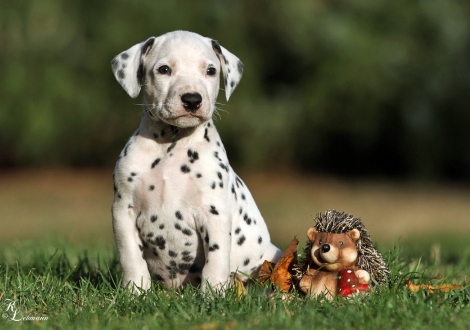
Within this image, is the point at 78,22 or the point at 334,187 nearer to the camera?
the point at 78,22

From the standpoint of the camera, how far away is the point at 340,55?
1988 cm

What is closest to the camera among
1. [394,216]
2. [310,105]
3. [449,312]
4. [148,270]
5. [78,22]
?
[449,312]

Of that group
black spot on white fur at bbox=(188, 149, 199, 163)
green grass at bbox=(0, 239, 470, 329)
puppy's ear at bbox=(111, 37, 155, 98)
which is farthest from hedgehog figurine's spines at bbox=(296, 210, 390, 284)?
puppy's ear at bbox=(111, 37, 155, 98)

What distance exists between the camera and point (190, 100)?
5.10 m

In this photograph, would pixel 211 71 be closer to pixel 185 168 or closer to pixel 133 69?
pixel 133 69

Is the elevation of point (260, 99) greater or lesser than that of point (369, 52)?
lesser

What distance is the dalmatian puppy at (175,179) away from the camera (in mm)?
5227

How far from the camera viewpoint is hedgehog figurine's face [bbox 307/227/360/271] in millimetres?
4992

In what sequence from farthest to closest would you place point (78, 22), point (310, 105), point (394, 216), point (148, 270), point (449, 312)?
point (310, 105)
point (78, 22)
point (394, 216)
point (148, 270)
point (449, 312)

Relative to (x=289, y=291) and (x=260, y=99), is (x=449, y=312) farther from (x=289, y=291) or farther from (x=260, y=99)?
(x=260, y=99)

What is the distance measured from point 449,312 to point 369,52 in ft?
52.1

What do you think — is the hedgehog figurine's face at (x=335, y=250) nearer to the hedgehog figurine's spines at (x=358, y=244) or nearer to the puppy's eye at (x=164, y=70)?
the hedgehog figurine's spines at (x=358, y=244)

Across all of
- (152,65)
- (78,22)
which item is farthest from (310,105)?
(152,65)

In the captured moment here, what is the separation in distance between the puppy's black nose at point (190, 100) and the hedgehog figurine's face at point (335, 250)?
1.40 metres
